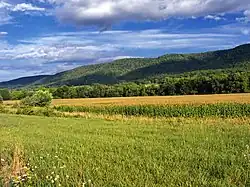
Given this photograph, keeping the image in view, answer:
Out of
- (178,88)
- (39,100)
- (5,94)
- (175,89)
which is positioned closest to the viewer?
(39,100)

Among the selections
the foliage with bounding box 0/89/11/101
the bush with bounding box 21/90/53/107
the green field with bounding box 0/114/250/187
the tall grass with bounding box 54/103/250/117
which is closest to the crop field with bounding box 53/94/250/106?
the tall grass with bounding box 54/103/250/117

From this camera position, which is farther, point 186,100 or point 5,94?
point 5,94

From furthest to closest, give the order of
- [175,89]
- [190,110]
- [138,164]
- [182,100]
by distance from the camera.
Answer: [175,89]
[182,100]
[190,110]
[138,164]

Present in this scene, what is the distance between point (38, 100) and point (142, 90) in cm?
4616

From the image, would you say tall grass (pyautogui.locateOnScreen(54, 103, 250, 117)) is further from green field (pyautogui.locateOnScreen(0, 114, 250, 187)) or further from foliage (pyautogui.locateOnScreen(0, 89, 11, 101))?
foliage (pyautogui.locateOnScreen(0, 89, 11, 101))

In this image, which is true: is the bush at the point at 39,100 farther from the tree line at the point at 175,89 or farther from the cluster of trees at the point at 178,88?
the cluster of trees at the point at 178,88

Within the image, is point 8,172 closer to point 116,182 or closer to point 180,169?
point 116,182

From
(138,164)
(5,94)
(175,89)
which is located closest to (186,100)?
(175,89)

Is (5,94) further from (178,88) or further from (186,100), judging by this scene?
(186,100)

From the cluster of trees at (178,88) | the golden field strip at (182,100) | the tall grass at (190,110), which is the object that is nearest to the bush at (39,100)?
the golden field strip at (182,100)

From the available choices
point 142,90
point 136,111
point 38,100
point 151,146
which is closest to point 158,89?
A: point 142,90

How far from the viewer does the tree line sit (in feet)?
344

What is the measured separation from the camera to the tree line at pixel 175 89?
104875mm

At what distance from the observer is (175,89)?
114250mm
